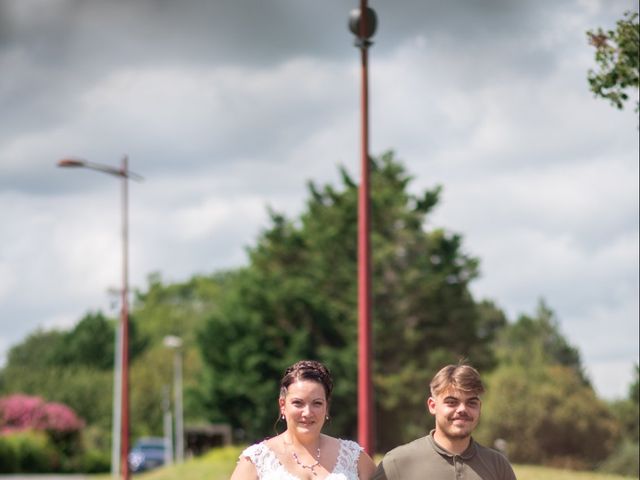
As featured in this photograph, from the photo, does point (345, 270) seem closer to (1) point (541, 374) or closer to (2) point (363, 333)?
(1) point (541, 374)

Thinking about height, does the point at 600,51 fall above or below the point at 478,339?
above

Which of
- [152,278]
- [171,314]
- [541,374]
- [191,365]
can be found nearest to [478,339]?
[541,374]

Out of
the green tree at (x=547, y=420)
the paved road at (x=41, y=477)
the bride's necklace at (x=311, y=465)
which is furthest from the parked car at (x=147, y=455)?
the bride's necklace at (x=311, y=465)

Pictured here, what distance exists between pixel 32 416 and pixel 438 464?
56603 millimetres

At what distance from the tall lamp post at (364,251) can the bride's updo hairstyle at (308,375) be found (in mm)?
9517

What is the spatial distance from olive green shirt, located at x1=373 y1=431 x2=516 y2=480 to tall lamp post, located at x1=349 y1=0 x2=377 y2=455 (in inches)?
371

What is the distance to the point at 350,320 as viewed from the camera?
50.2 m

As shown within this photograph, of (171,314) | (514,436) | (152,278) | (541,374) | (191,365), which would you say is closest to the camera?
(514,436)

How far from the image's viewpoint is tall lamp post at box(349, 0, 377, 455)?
14773 millimetres

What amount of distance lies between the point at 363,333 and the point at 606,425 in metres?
33.3

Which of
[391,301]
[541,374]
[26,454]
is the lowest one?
[26,454]

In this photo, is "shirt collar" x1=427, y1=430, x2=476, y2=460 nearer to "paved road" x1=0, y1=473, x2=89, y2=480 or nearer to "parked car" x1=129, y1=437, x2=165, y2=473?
"paved road" x1=0, y1=473, x2=89, y2=480

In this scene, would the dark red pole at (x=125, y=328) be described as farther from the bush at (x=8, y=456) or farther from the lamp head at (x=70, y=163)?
the bush at (x=8, y=456)

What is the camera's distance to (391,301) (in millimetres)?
48875
